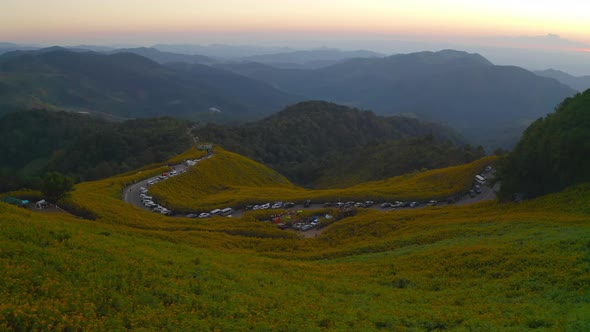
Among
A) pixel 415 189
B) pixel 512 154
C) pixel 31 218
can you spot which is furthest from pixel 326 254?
pixel 415 189

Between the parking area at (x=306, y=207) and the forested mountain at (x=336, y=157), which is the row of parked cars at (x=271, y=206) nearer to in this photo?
the parking area at (x=306, y=207)

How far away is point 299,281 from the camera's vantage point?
2445 cm

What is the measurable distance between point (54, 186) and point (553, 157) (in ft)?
172

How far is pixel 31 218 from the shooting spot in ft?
81.1

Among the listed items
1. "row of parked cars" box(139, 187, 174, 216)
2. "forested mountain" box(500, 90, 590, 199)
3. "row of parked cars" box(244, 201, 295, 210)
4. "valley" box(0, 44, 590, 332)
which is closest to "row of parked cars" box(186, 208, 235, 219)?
"valley" box(0, 44, 590, 332)

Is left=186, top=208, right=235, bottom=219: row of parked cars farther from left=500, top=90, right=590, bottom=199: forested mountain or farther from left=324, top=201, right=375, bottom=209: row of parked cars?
left=500, top=90, right=590, bottom=199: forested mountain

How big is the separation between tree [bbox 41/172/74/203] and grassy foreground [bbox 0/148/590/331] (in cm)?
1755

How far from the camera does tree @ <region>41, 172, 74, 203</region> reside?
4347 cm

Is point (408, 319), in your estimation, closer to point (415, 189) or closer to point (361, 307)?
point (361, 307)

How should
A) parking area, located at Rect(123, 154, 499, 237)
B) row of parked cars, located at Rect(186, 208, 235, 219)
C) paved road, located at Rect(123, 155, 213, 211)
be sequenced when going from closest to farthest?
parking area, located at Rect(123, 154, 499, 237) < row of parked cars, located at Rect(186, 208, 235, 219) < paved road, located at Rect(123, 155, 213, 211)

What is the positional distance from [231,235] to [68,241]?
68.1ft

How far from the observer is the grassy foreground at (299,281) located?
651 inches

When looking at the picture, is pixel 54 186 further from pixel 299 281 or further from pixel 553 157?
pixel 553 157

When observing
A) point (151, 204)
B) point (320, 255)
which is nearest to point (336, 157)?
point (151, 204)
